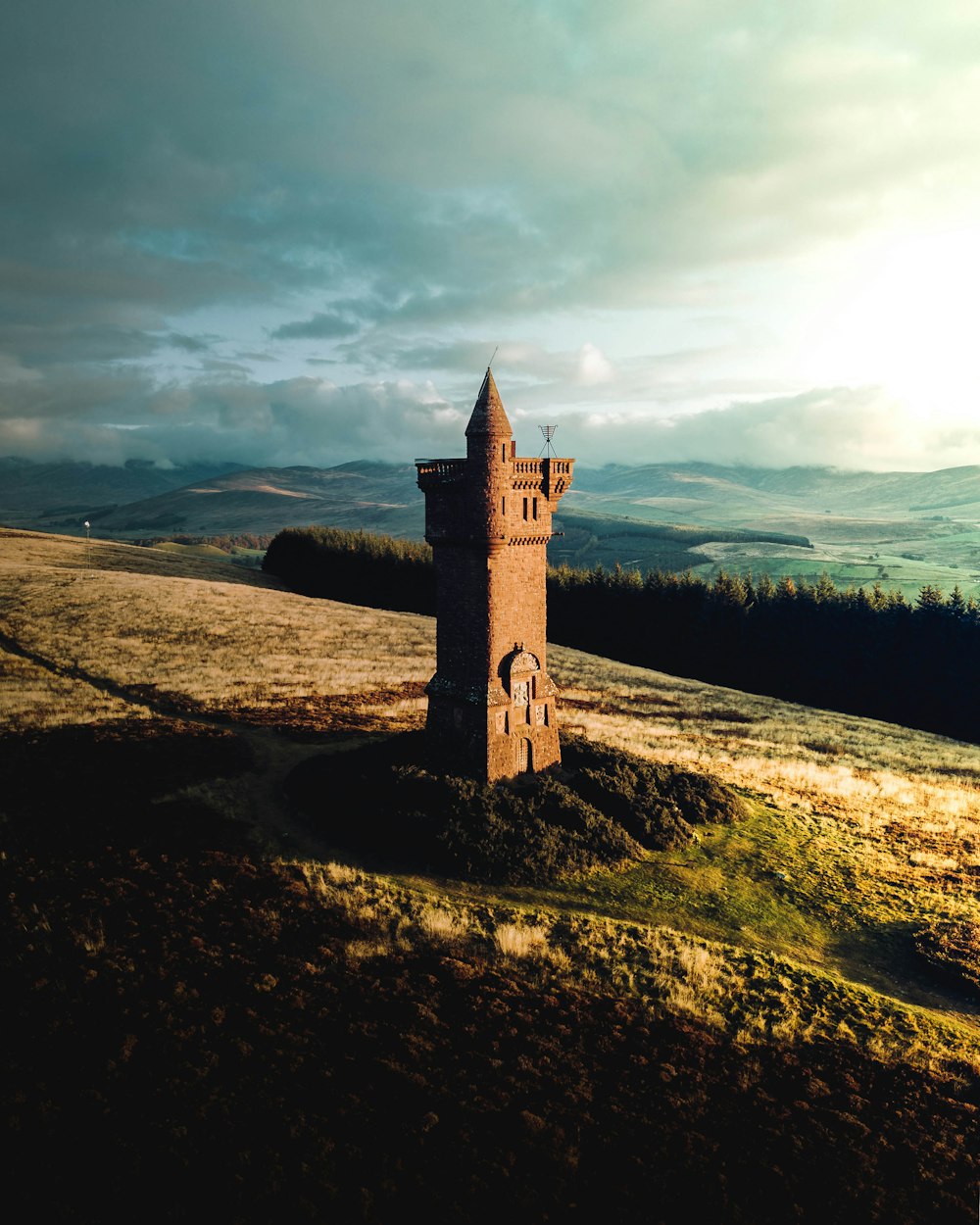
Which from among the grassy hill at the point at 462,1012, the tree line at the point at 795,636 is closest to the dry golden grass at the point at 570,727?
the grassy hill at the point at 462,1012

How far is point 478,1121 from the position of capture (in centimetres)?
1060

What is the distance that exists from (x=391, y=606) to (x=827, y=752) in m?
58.8

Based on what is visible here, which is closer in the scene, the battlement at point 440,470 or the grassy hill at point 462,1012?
the grassy hill at point 462,1012

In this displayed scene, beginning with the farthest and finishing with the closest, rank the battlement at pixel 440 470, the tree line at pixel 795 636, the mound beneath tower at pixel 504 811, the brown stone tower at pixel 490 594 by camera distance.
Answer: the tree line at pixel 795 636 < the battlement at pixel 440 470 < the brown stone tower at pixel 490 594 < the mound beneath tower at pixel 504 811

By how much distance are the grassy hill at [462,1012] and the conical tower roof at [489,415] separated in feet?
42.5

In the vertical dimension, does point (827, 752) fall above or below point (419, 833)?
below

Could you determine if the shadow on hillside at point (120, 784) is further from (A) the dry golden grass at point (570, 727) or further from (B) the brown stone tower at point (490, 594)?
(B) the brown stone tower at point (490, 594)

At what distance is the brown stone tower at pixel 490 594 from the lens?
20656 mm

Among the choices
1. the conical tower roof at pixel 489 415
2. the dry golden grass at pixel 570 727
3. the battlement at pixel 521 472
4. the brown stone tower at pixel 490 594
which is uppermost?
the conical tower roof at pixel 489 415

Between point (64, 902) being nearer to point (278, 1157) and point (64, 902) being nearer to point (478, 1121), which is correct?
point (278, 1157)

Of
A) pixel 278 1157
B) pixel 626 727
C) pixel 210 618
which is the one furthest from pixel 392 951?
pixel 210 618

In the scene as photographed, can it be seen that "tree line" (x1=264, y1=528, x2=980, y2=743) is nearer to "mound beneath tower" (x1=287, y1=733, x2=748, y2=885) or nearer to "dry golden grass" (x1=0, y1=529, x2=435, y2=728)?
"dry golden grass" (x1=0, y1=529, x2=435, y2=728)

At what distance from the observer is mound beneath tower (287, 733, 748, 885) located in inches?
751

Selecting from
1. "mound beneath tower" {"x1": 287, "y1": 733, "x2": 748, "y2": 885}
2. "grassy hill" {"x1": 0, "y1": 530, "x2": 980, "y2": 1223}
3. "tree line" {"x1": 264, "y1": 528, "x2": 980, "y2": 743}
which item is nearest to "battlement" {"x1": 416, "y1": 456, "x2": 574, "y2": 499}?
"mound beneath tower" {"x1": 287, "y1": 733, "x2": 748, "y2": 885}
